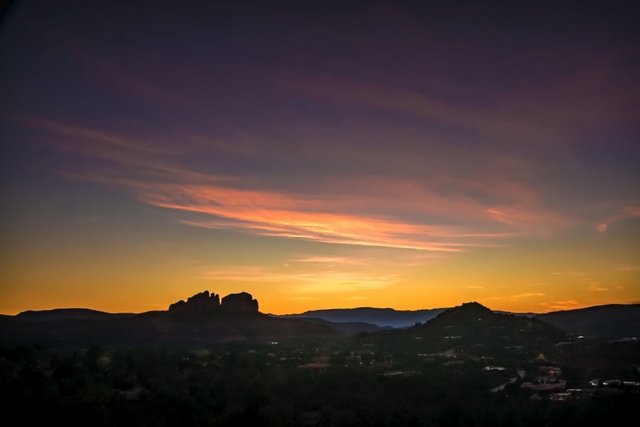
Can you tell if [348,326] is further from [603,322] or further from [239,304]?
[603,322]

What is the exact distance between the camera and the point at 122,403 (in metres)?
9.60

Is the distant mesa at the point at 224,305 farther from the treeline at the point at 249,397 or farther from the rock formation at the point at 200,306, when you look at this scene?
the treeline at the point at 249,397

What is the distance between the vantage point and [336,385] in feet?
44.2

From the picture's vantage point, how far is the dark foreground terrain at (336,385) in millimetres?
9078

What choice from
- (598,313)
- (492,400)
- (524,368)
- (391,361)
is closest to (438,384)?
(492,400)

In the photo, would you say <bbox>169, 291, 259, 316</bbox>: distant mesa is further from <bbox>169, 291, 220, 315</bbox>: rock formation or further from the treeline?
the treeline

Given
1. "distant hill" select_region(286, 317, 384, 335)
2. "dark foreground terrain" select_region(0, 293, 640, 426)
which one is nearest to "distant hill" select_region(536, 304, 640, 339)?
"dark foreground terrain" select_region(0, 293, 640, 426)

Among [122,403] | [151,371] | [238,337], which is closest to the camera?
[122,403]

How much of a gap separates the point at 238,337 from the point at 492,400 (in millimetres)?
15549

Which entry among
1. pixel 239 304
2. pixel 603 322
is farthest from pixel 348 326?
pixel 603 322

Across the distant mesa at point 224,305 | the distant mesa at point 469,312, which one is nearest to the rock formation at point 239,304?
the distant mesa at point 224,305

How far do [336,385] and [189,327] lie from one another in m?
13.3

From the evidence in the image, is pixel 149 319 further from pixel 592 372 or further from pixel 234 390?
pixel 592 372

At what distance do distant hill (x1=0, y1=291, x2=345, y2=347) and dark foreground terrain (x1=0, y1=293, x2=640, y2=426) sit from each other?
48 centimetres
